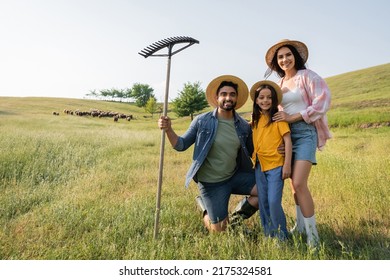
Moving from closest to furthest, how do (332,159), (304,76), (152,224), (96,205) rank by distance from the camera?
(304,76)
(152,224)
(96,205)
(332,159)

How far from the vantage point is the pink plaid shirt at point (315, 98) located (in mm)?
3656

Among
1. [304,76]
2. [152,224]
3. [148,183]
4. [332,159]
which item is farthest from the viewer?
[332,159]

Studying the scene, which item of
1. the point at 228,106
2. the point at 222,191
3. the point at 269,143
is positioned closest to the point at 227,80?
the point at 228,106

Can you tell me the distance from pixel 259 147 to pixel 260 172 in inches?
12.9

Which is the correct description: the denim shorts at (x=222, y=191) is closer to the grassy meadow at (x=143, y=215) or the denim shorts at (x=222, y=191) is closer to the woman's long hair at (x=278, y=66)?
the grassy meadow at (x=143, y=215)

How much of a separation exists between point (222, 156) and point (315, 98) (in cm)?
147

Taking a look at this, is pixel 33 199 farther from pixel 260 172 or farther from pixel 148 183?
pixel 260 172

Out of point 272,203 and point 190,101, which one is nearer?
point 272,203

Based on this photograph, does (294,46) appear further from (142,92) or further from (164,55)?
(142,92)

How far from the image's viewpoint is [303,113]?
3680 mm

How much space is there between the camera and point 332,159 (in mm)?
8250

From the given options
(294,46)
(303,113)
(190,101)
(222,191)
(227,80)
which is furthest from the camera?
(190,101)
